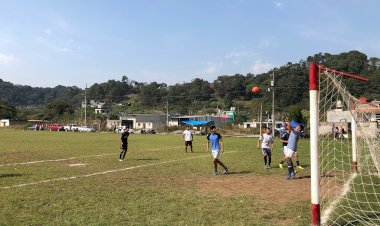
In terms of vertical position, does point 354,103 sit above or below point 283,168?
above

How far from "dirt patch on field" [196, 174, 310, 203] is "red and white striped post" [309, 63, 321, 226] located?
2.56 metres

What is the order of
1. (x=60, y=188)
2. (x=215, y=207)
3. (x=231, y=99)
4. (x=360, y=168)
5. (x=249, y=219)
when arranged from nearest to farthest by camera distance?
(x=249, y=219)
(x=215, y=207)
(x=60, y=188)
(x=360, y=168)
(x=231, y=99)

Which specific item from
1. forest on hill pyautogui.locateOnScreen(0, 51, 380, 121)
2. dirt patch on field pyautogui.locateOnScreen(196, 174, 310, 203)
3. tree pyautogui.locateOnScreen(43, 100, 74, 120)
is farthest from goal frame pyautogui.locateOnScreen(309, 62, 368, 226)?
tree pyautogui.locateOnScreen(43, 100, 74, 120)

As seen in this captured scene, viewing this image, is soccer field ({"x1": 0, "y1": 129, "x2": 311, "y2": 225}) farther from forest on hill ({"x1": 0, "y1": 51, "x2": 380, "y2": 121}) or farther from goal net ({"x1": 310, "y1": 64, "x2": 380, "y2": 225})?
forest on hill ({"x1": 0, "y1": 51, "x2": 380, "y2": 121})

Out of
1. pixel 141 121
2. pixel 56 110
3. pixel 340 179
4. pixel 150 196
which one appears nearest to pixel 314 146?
pixel 150 196

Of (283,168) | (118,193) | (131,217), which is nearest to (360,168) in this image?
(283,168)

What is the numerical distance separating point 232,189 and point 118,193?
10.1 feet

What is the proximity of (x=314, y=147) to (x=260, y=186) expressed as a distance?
4829 mm

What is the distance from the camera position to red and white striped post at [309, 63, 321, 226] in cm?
645

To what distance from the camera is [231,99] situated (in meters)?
149

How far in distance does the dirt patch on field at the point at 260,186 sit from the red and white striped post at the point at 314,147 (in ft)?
8.41

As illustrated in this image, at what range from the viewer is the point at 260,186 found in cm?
1112

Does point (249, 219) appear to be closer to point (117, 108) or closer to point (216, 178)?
point (216, 178)

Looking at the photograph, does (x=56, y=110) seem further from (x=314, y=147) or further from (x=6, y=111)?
(x=314, y=147)
